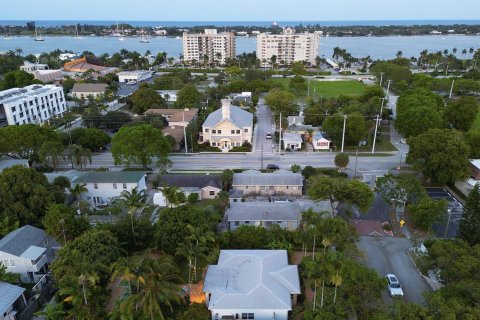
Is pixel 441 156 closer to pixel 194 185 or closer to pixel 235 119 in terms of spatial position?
pixel 194 185

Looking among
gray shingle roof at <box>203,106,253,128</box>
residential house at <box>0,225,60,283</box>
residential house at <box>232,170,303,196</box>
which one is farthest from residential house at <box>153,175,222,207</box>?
gray shingle roof at <box>203,106,253,128</box>

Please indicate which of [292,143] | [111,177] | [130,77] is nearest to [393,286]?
[111,177]

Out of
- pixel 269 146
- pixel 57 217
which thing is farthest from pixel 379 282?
pixel 269 146

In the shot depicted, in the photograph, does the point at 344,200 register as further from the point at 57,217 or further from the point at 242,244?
the point at 57,217

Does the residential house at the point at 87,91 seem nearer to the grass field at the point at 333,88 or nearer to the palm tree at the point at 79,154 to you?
the palm tree at the point at 79,154

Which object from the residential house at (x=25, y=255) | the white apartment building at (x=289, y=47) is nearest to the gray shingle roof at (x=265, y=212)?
the residential house at (x=25, y=255)
